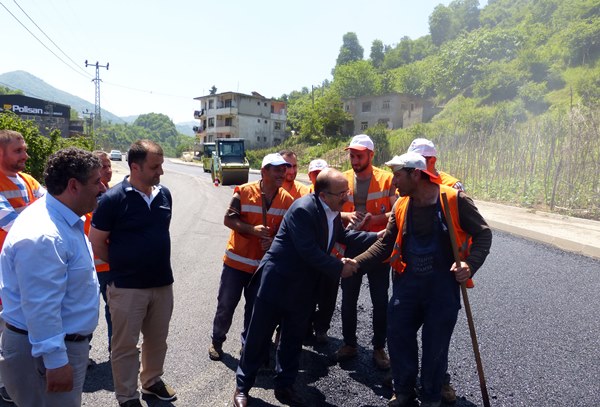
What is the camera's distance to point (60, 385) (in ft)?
6.12

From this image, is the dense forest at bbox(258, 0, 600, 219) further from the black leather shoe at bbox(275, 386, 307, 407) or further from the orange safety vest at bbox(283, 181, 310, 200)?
the black leather shoe at bbox(275, 386, 307, 407)

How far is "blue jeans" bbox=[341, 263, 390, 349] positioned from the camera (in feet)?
12.5

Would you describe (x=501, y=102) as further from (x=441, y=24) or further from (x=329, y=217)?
(x=441, y=24)

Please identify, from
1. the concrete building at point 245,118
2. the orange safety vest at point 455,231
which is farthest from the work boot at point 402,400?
the concrete building at point 245,118

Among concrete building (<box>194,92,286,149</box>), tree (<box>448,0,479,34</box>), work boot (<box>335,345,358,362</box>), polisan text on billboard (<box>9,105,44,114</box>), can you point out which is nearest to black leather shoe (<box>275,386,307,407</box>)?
work boot (<box>335,345,358,362</box>)

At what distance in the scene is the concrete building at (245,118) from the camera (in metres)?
60.2

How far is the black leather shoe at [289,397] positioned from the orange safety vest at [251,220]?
1032mm

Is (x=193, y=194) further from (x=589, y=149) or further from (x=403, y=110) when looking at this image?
(x=403, y=110)

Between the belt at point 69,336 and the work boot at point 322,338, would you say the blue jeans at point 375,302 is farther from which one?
the belt at point 69,336

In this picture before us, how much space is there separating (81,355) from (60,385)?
7.6 inches

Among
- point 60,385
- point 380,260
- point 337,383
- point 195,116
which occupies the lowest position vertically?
point 337,383

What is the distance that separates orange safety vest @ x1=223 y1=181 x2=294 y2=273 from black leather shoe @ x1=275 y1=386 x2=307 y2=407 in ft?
3.39

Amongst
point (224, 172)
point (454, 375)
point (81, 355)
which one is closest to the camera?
point (81, 355)

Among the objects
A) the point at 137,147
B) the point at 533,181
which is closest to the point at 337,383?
the point at 137,147
